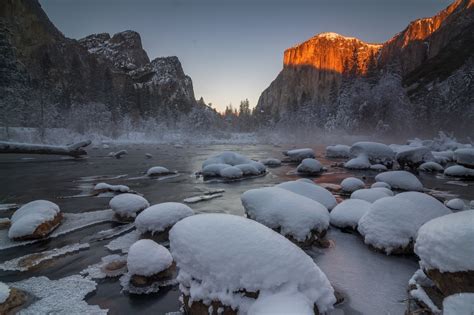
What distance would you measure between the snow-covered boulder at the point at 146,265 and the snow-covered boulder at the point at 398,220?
4.02 metres

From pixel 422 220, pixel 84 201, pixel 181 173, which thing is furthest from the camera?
pixel 181 173

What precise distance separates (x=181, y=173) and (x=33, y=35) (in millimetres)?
75915

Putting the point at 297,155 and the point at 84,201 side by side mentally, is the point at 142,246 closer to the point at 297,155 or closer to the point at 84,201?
the point at 84,201

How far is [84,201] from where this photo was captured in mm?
8930

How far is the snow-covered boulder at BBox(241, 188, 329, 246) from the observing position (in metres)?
5.48

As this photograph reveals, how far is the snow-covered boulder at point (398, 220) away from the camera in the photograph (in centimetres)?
512

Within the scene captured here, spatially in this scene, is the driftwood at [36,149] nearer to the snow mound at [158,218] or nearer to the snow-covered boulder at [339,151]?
the snow mound at [158,218]

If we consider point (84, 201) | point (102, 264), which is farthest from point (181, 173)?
point (102, 264)

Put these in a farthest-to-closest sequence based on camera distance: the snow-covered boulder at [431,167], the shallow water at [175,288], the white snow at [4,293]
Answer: the snow-covered boulder at [431,167], the shallow water at [175,288], the white snow at [4,293]

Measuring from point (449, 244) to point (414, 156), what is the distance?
53.1 feet

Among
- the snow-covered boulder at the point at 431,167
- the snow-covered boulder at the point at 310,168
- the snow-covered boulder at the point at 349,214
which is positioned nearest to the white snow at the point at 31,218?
the snow-covered boulder at the point at 349,214

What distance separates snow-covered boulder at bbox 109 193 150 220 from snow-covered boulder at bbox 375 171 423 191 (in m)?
9.78

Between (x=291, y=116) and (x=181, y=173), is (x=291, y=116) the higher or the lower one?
the higher one

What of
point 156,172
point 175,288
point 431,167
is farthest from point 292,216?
point 431,167
